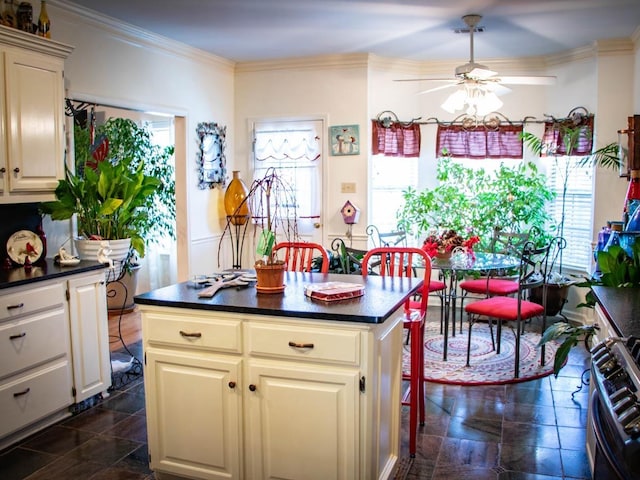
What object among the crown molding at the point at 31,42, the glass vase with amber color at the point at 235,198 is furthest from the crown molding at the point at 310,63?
the crown molding at the point at 31,42

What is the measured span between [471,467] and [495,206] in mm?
3433

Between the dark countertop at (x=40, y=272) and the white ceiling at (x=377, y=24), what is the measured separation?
5.76 feet

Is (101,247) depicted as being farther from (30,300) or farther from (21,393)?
(21,393)

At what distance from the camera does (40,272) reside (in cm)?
331

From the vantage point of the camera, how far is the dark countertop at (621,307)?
2.07 m

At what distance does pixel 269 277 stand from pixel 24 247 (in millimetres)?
1825

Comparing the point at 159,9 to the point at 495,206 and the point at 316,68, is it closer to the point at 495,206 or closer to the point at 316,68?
the point at 316,68

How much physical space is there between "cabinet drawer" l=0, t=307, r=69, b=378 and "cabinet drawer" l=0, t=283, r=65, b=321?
0.13ft

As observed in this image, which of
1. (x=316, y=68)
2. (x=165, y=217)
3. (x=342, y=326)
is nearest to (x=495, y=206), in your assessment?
(x=316, y=68)

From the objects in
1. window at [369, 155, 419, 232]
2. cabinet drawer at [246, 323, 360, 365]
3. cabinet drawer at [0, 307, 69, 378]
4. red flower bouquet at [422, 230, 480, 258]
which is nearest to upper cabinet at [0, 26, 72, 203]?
cabinet drawer at [0, 307, 69, 378]

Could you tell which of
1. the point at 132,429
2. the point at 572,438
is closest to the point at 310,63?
the point at 132,429

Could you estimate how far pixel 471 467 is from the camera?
2848 millimetres

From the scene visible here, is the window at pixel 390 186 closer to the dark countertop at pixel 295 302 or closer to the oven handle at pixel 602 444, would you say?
the dark countertop at pixel 295 302

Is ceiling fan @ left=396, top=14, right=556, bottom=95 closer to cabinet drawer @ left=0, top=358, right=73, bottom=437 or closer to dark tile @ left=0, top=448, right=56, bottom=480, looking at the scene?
cabinet drawer @ left=0, top=358, right=73, bottom=437
